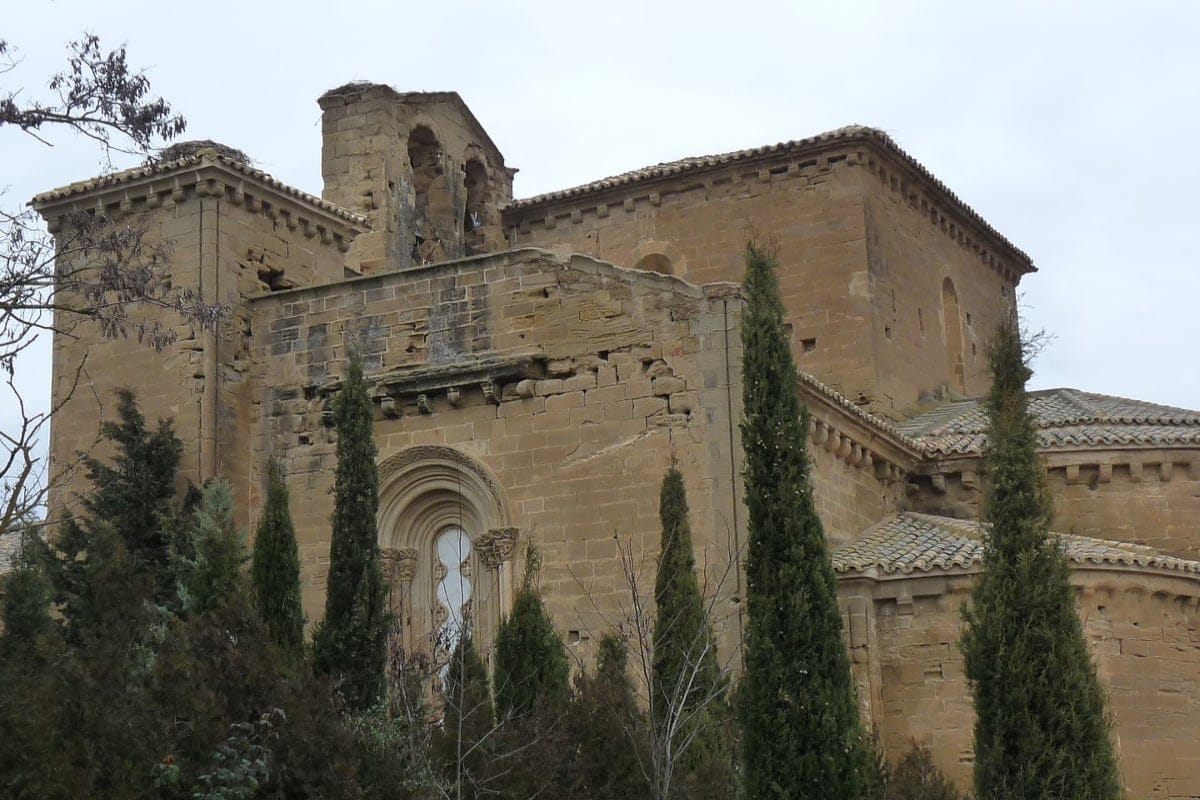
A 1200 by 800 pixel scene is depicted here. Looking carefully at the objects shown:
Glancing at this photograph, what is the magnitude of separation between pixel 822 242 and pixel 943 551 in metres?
6.45

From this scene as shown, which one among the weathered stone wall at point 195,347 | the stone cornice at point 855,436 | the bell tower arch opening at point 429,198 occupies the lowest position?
the stone cornice at point 855,436

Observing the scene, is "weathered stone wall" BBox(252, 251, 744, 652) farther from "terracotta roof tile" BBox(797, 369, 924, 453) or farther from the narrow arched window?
the narrow arched window

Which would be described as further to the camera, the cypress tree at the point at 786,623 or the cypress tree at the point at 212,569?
the cypress tree at the point at 212,569

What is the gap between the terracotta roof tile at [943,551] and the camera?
18.5 metres

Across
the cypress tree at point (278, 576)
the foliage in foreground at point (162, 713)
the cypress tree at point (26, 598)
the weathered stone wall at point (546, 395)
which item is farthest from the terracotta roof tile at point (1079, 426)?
the cypress tree at point (26, 598)

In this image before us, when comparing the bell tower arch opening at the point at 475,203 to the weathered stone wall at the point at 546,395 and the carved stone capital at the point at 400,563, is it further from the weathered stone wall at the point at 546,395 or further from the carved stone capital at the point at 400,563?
the carved stone capital at the point at 400,563

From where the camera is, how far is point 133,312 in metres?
21.2

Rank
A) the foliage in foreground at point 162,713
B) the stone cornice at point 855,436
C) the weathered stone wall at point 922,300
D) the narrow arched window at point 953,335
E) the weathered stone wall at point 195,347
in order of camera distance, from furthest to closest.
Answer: the narrow arched window at point 953,335 < the weathered stone wall at point 922,300 < the weathered stone wall at point 195,347 < the stone cornice at point 855,436 < the foliage in foreground at point 162,713

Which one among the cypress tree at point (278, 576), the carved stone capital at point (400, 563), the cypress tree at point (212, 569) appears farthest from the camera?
the carved stone capital at point (400, 563)

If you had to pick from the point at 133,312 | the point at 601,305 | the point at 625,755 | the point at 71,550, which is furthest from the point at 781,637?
the point at 133,312

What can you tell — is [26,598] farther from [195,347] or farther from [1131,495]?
[1131,495]

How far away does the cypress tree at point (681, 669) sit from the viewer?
576 inches

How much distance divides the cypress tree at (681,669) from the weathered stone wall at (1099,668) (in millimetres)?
2358

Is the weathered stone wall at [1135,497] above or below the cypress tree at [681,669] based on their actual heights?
above
